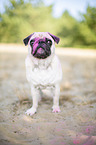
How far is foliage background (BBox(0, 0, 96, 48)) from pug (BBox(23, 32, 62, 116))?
833 inches

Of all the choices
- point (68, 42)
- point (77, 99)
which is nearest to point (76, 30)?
point (68, 42)

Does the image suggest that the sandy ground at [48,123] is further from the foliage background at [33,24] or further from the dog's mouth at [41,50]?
the foliage background at [33,24]

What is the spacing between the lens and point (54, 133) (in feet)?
6.22

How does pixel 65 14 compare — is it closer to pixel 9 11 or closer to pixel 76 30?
pixel 76 30

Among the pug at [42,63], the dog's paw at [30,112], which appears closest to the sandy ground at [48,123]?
the dog's paw at [30,112]

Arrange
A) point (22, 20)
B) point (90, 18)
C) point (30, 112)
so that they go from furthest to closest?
point (22, 20), point (90, 18), point (30, 112)

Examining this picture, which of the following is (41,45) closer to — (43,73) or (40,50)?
(40,50)

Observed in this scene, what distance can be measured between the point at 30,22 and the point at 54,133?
25137mm

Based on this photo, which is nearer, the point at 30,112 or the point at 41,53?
the point at 41,53

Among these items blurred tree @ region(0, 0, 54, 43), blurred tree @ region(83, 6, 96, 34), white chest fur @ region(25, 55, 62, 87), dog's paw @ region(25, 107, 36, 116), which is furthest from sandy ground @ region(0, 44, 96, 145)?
blurred tree @ region(0, 0, 54, 43)

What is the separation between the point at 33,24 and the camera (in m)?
24.9

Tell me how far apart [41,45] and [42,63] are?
0.32 m

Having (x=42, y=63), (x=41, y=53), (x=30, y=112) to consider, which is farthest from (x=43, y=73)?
(x=30, y=112)

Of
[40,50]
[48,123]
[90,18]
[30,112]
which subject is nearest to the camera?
[40,50]
